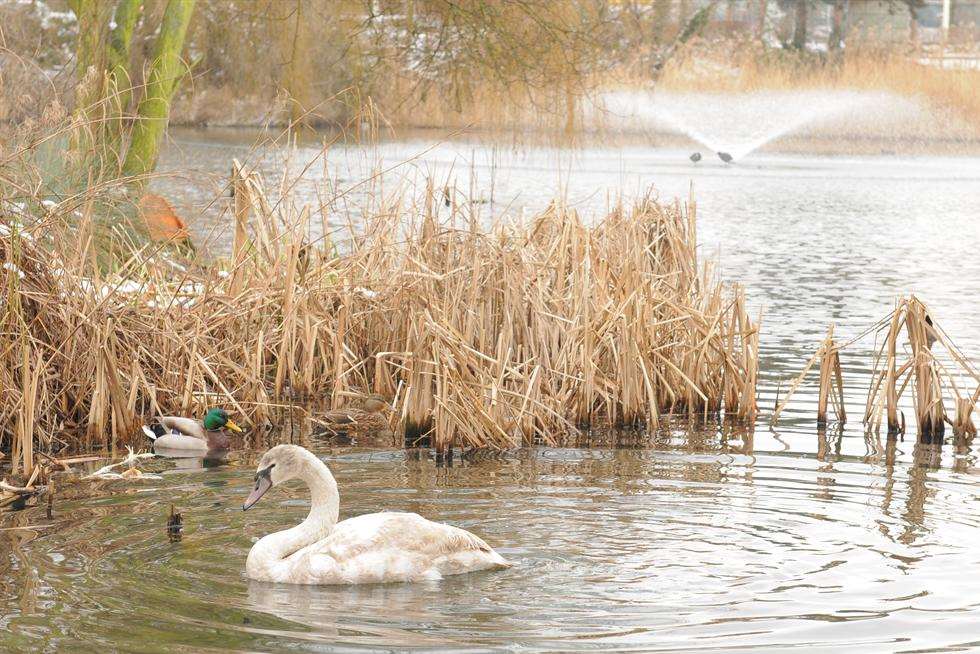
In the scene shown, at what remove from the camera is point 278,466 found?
6422 millimetres

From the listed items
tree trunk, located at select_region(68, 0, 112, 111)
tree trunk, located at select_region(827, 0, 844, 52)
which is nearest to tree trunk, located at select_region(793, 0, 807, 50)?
tree trunk, located at select_region(827, 0, 844, 52)

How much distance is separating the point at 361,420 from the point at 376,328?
0.88 m

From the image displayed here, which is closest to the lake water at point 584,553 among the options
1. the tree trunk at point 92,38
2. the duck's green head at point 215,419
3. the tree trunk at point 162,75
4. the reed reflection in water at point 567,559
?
the reed reflection in water at point 567,559

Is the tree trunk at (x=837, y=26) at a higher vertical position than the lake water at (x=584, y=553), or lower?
higher

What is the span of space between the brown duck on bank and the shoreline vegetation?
0.16m

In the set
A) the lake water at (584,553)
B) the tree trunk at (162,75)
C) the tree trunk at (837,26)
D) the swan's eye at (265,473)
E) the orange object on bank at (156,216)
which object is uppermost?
the tree trunk at (837,26)

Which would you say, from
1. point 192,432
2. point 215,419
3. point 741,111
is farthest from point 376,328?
point 741,111

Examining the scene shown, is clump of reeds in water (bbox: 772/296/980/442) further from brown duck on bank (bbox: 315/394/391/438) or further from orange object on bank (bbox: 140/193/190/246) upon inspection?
orange object on bank (bbox: 140/193/190/246)

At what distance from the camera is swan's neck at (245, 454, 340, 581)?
5.96m

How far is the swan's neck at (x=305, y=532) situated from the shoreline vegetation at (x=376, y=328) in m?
1.98

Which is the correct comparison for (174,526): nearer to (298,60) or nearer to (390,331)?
(390,331)

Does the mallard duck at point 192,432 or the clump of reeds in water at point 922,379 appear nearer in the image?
the mallard duck at point 192,432

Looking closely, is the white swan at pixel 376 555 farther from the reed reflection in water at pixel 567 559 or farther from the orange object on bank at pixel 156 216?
the orange object on bank at pixel 156 216

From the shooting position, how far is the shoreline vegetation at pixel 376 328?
8.38 metres
